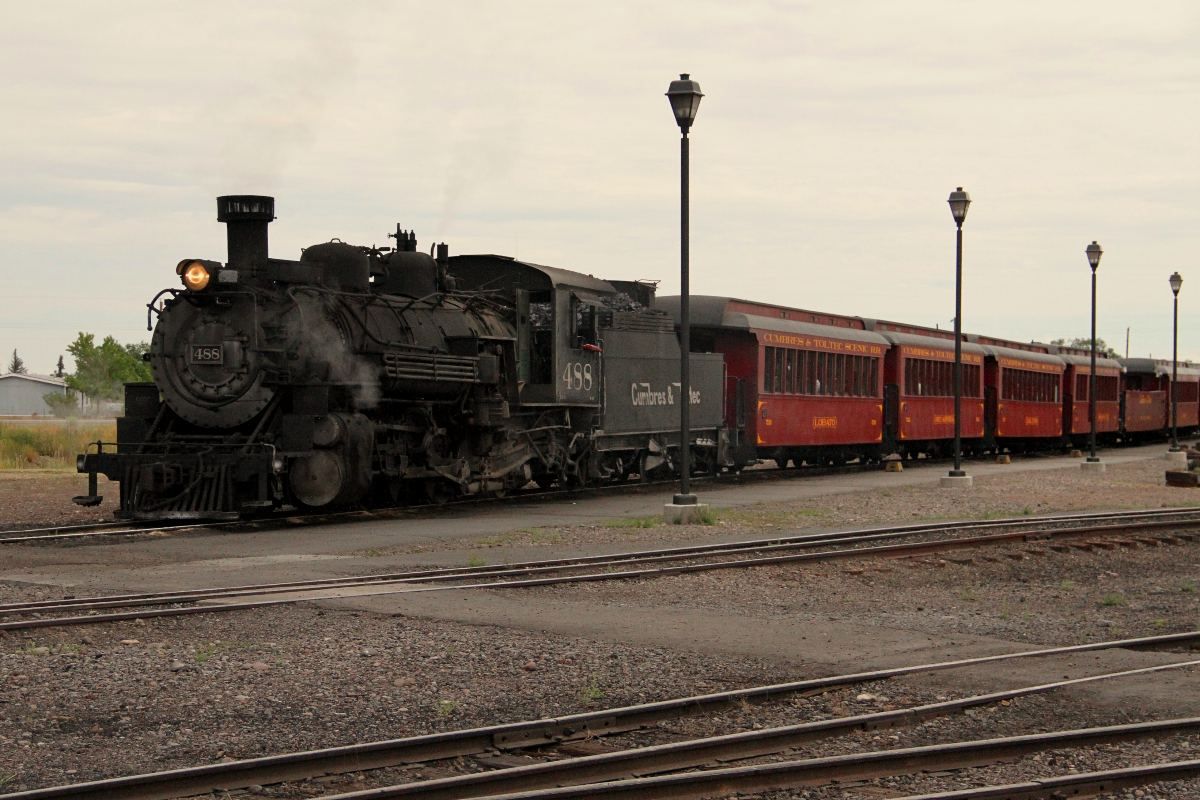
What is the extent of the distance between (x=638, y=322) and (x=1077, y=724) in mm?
16263

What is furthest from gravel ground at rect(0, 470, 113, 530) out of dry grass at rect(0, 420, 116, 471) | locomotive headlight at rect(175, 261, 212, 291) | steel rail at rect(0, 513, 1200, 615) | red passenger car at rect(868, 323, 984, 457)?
red passenger car at rect(868, 323, 984, 457)

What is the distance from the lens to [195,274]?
16266mm

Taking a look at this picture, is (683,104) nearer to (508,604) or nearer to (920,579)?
(920,579)

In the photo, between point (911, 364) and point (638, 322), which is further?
point (911, 364)

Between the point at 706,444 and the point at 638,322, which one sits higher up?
the point at 638,322

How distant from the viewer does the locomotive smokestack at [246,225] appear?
1633 cm

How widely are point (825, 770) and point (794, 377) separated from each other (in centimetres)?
2215

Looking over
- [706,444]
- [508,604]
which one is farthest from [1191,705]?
[706,444]

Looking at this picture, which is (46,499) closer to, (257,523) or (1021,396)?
(257,523)

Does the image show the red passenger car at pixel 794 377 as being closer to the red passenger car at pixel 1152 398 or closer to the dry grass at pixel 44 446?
the dry grass at pixel 44 446

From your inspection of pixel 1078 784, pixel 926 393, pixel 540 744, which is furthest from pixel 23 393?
pixel 1078 784

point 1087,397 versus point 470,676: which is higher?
point 1087,397

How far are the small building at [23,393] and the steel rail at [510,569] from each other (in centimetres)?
12211

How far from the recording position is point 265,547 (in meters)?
14.2
